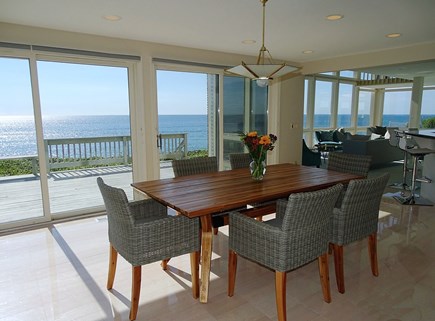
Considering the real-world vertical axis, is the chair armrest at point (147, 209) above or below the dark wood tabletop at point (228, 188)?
below

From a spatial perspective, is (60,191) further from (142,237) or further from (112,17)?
(142,237)

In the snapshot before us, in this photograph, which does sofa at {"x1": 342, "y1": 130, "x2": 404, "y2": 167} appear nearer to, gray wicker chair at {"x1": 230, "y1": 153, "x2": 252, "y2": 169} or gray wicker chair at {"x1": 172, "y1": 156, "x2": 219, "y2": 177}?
gray wicker chair at {"x1": 230, "y1": 153, "x2": 252, "y2": 169}

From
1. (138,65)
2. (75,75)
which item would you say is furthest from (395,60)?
(75,75)

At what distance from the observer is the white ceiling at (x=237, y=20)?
9.34 feet

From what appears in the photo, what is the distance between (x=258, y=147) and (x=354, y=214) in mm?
987

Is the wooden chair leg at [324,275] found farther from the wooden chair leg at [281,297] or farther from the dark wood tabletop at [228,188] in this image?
the dark wood tabletop at [228,188]

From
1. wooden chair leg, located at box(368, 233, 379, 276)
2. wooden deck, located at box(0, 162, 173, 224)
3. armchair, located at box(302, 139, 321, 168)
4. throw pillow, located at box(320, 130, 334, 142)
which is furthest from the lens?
throw pillow, located at box(320, 130, 334, 142)

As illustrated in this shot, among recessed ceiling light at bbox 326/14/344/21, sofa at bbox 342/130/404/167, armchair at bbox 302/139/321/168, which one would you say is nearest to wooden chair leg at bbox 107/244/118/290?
recessed ceiling light at bbox 326/14/344/21

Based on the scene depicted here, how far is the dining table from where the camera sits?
2.18 m

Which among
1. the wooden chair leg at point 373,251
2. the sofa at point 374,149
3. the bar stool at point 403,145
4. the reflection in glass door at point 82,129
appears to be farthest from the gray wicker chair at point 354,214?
the sofa at point 374,149

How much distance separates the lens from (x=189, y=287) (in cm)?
247

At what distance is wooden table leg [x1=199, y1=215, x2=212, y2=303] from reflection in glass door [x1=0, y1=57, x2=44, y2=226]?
9.02 feet

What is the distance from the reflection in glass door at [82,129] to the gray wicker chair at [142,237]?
2.31m

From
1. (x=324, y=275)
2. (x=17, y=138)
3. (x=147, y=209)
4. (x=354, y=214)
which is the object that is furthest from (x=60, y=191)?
(x=354, y=214)
